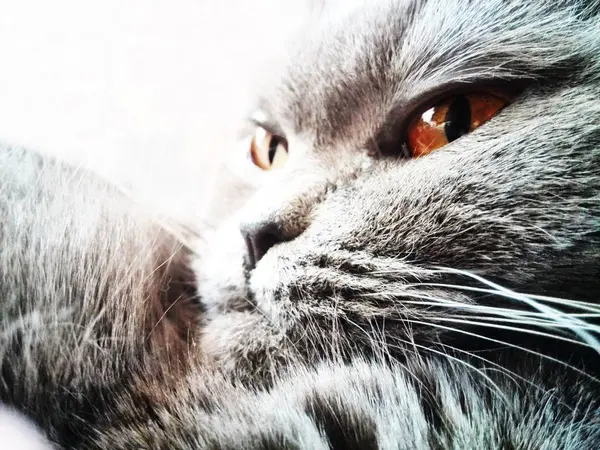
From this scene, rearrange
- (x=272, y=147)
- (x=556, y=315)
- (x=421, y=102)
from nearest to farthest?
(x=556, y=315)
(x=421, y=102)
(x=272, y=147)

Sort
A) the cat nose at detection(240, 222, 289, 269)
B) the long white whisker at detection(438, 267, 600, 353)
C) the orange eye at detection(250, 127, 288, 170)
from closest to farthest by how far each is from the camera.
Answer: the long white whisker at detection(438, 267, 600, 353), the cat nose at detection(240, 222, 289, 269), the orange eye at detection(250, 127, 288, 170)

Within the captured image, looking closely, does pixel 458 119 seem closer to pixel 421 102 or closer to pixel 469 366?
pixel 421 102

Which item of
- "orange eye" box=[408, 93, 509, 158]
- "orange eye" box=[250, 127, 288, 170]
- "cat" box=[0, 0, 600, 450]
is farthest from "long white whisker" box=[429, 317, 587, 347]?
"orange eye" box=[250, 127, 288, 170]

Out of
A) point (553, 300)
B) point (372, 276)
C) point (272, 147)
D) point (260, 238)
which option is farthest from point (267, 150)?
point (553, 300)

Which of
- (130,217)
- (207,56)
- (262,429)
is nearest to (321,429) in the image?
(262,429)

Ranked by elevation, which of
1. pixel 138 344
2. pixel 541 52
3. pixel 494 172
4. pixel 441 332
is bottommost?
pixel 138 344

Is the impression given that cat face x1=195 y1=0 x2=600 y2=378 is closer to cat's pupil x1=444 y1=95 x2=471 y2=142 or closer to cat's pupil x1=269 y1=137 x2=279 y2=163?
cat's pupil x1=444 y1=95 x2=471 y2=142

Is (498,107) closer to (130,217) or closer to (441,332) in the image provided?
(441,332)
